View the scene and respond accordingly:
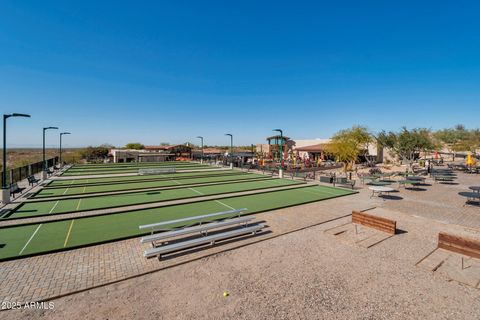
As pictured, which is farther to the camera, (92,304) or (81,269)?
(81,269)

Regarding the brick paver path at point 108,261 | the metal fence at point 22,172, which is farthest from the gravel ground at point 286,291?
the metal fence at point 22,172

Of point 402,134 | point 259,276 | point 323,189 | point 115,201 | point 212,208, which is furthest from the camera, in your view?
point 402,134

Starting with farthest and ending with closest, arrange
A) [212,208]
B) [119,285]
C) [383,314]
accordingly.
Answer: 1. [212,208]
2. [119,285]
3. [383,314]

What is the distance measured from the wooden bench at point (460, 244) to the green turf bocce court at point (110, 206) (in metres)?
6.92

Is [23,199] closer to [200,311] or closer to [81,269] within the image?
[81,269]

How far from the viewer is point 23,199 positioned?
1476cm

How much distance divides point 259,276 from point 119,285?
143 inches

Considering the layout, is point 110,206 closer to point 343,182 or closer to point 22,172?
point 22,172

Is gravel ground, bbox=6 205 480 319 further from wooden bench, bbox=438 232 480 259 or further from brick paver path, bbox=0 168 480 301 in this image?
wooden bench, bbox=438 232 480 259

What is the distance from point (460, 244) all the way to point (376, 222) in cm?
259

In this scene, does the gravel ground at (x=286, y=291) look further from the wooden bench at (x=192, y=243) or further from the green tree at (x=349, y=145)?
the green tree at (x=349, y=145)

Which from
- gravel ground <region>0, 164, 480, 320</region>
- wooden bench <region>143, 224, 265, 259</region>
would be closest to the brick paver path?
wooden bench <region>143, 224, 265, 259</region>

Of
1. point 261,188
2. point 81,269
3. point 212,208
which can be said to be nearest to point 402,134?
point 261,188

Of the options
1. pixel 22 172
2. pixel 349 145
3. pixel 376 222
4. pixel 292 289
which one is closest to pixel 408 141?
pixel 349 145
